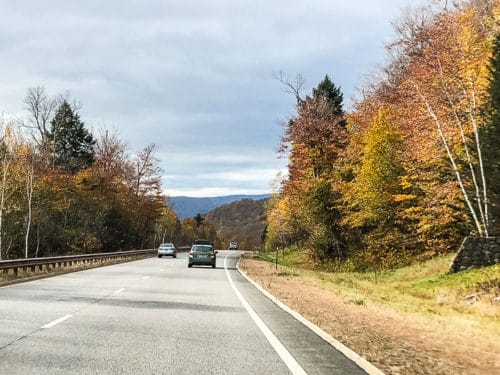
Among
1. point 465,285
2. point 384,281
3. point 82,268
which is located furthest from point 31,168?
point 465,285

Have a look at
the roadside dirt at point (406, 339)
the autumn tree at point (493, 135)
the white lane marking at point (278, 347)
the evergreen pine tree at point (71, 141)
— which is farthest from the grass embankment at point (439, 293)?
the evergreen pine tree at point (71, 141)

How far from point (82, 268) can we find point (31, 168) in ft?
46.4

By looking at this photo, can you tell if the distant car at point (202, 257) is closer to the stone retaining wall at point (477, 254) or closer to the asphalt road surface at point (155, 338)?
the stone retaining wall at point (477, 254)

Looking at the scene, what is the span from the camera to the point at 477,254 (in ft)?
81.9

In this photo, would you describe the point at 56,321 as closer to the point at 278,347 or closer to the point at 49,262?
the point at 278,347

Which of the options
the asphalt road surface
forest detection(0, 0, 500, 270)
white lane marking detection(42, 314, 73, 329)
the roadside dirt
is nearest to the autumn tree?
forest detection(0, 0, 500, 270)

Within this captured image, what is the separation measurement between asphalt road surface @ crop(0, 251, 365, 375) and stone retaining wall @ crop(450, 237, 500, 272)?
12939 mm

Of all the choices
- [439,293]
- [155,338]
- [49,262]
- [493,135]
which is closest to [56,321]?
[155,338]

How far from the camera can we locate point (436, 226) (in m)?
34.9

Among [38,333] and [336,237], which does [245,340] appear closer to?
[38,333]

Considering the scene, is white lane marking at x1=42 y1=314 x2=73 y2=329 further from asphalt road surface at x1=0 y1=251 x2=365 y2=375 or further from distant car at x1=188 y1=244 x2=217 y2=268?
distant car at x1=188 y1=244 x2=217 y2=268

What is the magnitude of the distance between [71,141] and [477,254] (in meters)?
60.5

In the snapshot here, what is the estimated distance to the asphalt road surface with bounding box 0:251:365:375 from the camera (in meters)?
6.91

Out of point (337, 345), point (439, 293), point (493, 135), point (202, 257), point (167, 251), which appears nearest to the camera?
point (337, 345)
